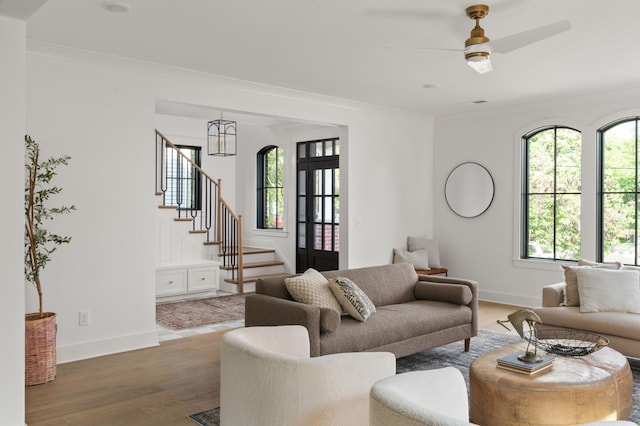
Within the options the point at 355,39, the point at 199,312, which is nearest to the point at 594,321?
the point at 355,39

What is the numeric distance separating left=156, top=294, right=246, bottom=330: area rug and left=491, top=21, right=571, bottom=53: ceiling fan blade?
13.4ft

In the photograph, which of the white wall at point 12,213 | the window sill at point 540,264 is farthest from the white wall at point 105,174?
the window sill at point 540,264

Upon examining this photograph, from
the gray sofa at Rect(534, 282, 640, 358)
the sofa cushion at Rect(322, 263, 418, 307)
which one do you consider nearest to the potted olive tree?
the sofa cushion at Rect(322, 263, 418, 307)

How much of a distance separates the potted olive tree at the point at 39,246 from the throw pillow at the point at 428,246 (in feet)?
14.8

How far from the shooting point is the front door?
27.5 feet

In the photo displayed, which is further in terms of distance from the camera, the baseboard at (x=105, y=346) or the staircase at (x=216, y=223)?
the staircase at (x=216, y=223)

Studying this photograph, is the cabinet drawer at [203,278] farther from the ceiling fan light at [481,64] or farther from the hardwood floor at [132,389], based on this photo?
the ceiling fan light at [481,64]

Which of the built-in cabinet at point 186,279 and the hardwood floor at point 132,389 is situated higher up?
the built-in cabinet at point 186,279

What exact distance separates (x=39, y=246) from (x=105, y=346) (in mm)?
1028

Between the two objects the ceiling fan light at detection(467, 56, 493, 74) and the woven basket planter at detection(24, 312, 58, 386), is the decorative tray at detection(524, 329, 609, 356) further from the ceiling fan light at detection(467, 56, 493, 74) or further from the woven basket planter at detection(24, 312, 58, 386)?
the woven basket planter at detection(24, 312, 58, 386)

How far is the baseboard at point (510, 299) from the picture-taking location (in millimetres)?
6847

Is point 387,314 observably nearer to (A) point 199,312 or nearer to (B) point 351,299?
(B) point 351,299

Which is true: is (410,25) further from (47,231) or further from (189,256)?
(189,256)

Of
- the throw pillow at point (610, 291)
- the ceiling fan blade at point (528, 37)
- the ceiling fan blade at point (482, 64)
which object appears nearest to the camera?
the ceiling fan blade at point (528, 37)
